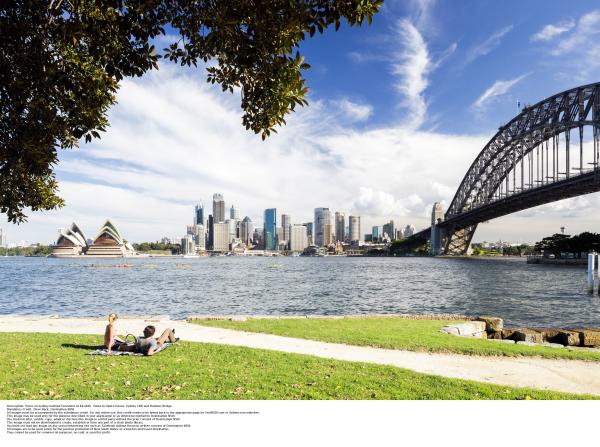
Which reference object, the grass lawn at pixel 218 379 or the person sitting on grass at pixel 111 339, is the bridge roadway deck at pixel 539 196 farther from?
the person sitting on grass at pixel 111 339

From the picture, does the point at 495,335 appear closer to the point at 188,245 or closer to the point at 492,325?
the point at 492,325

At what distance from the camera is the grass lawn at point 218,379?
7.12m

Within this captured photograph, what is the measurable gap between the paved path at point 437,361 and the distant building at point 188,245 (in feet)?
572

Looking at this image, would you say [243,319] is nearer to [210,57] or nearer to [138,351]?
[138,351]

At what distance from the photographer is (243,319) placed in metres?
16.1

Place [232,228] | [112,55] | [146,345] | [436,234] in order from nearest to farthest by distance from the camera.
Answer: [112,55]
[146,345]
[436,234]
[232,228]

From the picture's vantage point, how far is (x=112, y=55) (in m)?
6.92

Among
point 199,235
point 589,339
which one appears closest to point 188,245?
point 199,235

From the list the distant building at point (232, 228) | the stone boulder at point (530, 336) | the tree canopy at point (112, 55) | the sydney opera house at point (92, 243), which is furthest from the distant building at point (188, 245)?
the tree canopy at point (112, 55)

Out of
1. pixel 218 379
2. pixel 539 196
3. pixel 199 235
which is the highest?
pixel 539 196

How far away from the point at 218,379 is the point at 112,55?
555cm

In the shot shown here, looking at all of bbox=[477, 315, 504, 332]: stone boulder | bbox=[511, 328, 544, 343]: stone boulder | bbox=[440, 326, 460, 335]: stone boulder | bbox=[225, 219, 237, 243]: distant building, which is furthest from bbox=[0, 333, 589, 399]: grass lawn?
bbox=[225, 219, 237, 243]: distant building

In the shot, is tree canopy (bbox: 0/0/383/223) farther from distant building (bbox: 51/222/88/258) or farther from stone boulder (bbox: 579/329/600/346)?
distant building (bbox: 51/222/88/258)
